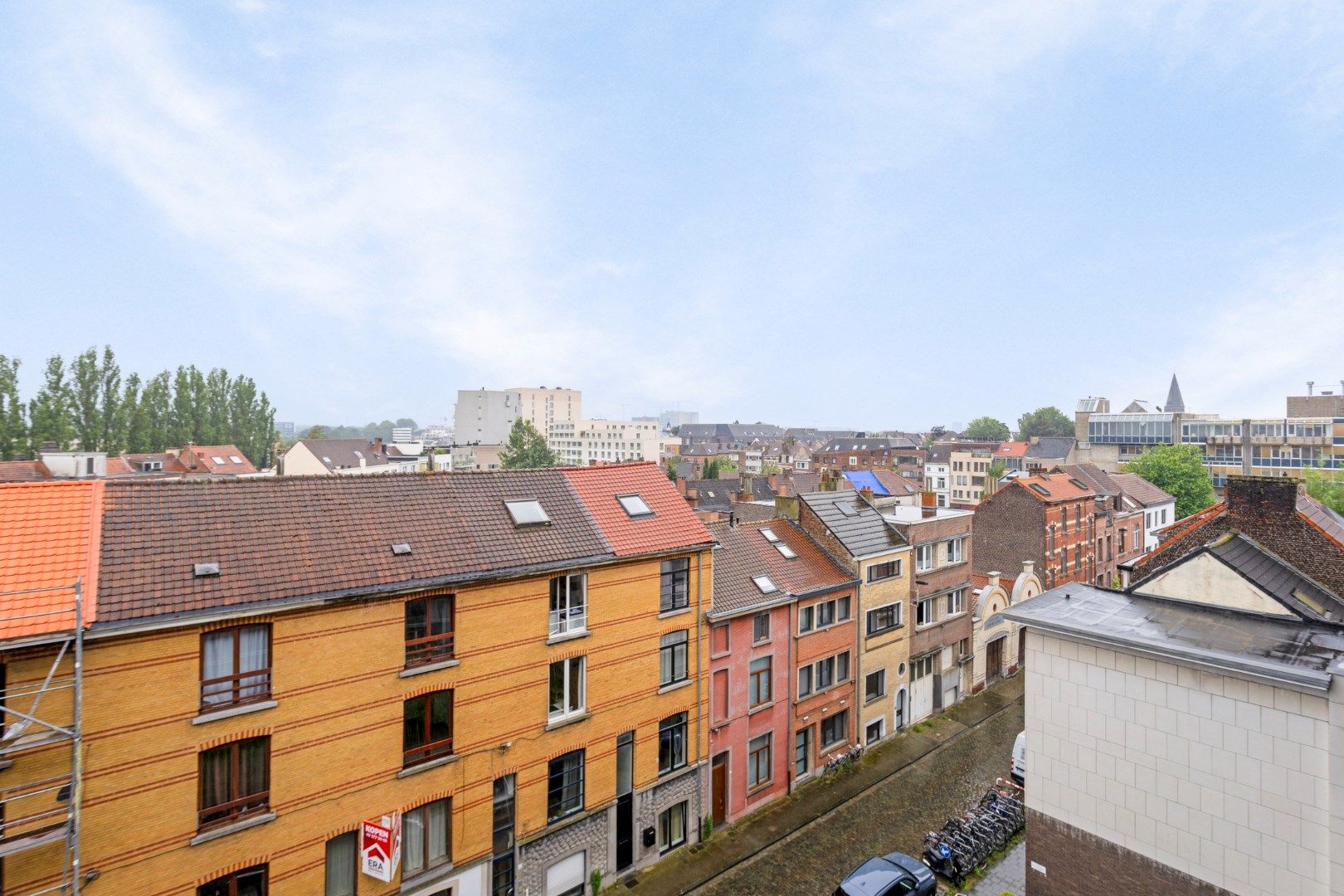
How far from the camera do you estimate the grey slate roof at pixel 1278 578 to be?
16.6m

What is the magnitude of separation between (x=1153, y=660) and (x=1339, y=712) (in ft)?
10.0

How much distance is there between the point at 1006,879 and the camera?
66.0 feet

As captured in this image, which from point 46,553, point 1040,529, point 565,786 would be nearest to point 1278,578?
point 565,786

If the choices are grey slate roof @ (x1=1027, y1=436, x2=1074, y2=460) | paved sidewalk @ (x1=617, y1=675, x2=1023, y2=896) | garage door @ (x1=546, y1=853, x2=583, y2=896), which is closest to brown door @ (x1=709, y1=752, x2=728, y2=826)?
paved sidewalk @ (x1=617, y1=675, x2=1023, y2=896)

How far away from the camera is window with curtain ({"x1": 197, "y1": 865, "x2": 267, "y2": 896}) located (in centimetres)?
1343

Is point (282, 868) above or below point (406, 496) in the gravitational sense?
below

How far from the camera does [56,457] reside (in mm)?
29734

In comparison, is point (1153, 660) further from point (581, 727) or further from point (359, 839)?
point (359, 839)

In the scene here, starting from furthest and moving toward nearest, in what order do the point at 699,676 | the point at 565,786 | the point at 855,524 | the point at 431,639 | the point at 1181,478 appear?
the point at 1181,478 → the point at 855,524 → the point at 699,676 → the point at 565,786 → the point at 431,639

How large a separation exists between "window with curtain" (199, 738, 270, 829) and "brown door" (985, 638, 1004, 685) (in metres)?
34.9

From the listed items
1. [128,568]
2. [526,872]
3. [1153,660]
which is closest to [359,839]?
[526,872]

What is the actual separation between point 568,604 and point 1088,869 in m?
14.6

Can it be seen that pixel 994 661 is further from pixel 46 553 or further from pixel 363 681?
pixel 46 553

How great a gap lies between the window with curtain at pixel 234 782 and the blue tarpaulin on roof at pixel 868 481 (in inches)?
2132
